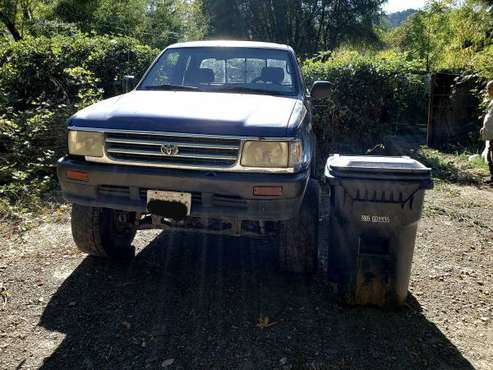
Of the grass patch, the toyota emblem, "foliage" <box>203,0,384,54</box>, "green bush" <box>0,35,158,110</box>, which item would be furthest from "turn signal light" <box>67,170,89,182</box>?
"foliage" <box>203,0,384,54</box>

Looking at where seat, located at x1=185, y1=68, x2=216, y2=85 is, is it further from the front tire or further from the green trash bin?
the green trash bin

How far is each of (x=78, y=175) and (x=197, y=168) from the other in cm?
88

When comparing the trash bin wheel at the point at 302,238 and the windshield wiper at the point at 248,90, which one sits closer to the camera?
the trash bin wheel at the point at 302,238

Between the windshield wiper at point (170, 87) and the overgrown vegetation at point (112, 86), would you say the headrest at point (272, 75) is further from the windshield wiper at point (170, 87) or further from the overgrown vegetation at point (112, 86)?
the overgrown vegetation at point (112, 86)

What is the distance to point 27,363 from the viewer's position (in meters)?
2.52

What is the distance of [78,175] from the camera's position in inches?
119

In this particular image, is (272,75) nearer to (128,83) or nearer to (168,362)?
(128,83)

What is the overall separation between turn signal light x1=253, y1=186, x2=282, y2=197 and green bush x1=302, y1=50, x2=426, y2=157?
4.94 m

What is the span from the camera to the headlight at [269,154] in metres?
2.81

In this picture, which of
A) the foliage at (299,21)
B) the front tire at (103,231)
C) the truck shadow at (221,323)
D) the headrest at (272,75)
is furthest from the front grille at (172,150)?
the foliage at (299,21)

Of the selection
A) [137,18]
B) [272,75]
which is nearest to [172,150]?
[272,75]

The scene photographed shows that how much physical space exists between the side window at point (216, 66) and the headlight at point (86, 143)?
5.03ft

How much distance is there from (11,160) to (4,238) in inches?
81.9

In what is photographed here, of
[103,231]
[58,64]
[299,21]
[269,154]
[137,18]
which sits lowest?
[103,231]
